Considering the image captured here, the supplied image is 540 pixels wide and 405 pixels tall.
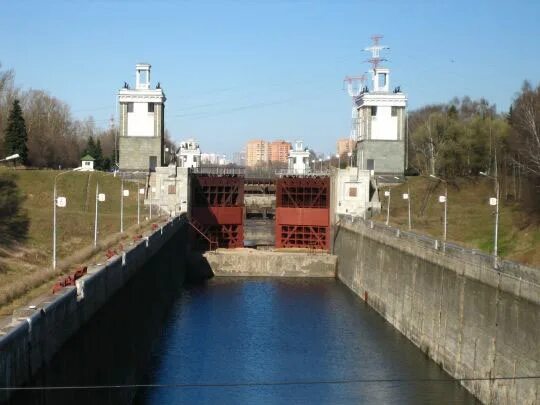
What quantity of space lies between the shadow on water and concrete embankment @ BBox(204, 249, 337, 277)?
13.8 meters

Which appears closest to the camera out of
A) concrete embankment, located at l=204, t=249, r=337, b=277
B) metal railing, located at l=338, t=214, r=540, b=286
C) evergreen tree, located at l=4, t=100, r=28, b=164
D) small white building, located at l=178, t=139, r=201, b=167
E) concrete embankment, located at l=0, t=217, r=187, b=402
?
concrete embankment, located at l=0, t=217, r=187, b=402

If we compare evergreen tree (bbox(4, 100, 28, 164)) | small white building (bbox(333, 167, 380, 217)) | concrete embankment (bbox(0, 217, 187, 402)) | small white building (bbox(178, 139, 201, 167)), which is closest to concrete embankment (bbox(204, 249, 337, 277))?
small white building (bbox(333, 167, 380, 217))

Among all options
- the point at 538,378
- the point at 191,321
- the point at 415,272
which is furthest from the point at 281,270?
the point at 538,378

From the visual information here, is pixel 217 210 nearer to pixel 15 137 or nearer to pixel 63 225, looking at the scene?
pixel 63 225

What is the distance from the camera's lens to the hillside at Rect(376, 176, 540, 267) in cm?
3625

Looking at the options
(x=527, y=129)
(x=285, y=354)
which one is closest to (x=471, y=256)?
(x=285, y=354)

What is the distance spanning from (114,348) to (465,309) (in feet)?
38.7

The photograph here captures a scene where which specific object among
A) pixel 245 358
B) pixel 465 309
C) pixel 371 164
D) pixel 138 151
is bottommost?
pixel 245 358

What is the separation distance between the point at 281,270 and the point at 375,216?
776 centimetres

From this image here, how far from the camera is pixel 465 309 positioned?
2555cm

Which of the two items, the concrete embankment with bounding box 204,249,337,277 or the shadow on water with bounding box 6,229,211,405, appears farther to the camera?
the concrete embankment with bounding box 204,249,337,277

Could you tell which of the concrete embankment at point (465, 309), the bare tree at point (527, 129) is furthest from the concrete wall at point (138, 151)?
the bare tree at point (527, 129)

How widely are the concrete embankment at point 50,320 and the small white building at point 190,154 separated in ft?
191

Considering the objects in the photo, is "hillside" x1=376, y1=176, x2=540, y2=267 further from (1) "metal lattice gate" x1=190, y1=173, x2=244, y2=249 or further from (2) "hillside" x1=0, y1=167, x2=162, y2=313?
(2) "hillside" x1=0, y1=167, x2=162, y2=313
